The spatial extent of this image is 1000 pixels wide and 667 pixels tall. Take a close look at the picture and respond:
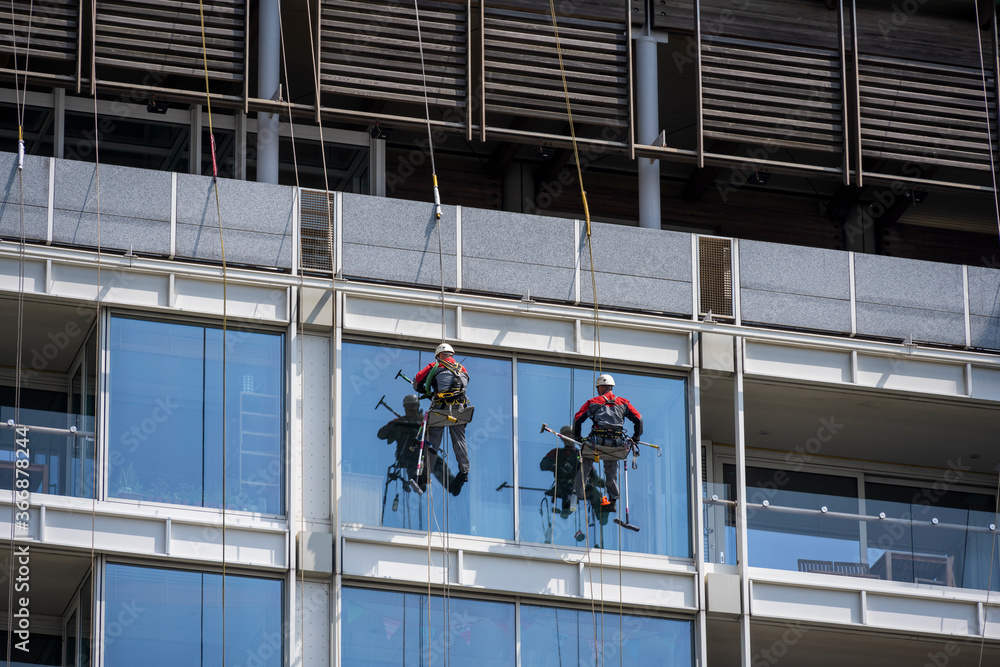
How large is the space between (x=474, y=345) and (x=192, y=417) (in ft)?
12.2

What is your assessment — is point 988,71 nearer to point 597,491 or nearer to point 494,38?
point 494,38

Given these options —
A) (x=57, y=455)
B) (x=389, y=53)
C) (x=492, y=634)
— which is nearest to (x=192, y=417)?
(x=57, y=455)

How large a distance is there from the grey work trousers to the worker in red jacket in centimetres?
144

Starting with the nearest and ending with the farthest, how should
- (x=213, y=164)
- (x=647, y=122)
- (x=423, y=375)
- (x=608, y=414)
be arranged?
(x=423, y=375), (x=608, y=414), (x=213, y=164), (x=647, y=122)

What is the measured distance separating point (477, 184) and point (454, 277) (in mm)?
4472

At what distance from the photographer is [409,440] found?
23062 mm

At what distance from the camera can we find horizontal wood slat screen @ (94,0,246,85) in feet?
81.4

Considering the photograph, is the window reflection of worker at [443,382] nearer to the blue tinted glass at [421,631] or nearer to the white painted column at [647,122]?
the blue tinted glass at [421,631]

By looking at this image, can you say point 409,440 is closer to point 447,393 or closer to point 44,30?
point 447,393

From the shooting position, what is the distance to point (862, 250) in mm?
30219

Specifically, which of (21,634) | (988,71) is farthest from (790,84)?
(21,634)

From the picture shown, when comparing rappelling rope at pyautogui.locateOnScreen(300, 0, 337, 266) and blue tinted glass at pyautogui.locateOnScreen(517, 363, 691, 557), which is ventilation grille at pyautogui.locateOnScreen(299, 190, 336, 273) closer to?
rappelling rope at pyautogui.locateOnScreen(300, 0, 337, 266)

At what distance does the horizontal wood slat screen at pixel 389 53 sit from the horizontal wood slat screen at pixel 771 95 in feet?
11.8

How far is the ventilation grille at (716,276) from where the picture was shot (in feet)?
83.5
